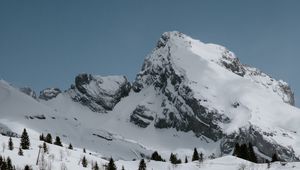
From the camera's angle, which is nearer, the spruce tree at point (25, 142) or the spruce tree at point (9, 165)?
the spruce tree at point (9, 165)

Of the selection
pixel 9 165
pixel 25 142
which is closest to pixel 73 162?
pixel 25 142

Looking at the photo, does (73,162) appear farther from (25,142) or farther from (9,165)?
(9,165)

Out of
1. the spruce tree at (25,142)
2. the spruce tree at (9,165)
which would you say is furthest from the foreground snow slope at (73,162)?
the spruce tree at (9,165)

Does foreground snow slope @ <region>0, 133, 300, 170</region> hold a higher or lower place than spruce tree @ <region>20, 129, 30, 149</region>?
lower

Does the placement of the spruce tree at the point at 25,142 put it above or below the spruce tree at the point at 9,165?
above

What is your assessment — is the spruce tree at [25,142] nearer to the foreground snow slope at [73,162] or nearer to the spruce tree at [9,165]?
the foreground snow slope at [73,162]

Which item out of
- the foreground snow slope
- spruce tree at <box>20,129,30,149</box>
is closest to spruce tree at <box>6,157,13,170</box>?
the foreground snow slope

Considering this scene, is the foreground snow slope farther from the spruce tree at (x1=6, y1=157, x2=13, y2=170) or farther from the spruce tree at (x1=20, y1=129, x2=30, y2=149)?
the spruce tree at (x1=6, y1=157, x2=13, y2=170)

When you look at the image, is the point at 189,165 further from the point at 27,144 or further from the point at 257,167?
the point at 27,144

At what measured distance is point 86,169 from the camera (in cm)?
16688

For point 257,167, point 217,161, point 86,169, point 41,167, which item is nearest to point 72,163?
point 86,169

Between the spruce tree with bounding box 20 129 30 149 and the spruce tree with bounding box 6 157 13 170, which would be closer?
the spruce tree with bounding box 6 157 13 170

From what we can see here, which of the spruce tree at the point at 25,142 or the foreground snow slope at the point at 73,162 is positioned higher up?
the spruce tree at the point at 25,142

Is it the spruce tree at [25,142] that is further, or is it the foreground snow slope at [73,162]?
the spruce tree at [25,142]
